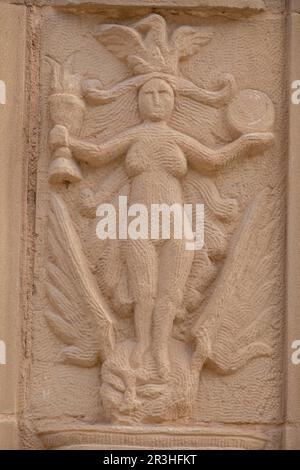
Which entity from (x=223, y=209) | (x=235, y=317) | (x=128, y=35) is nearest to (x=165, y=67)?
(x=128, y=35)

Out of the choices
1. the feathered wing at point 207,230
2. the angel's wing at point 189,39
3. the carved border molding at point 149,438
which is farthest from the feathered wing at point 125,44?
the carved border molding at point 149,438

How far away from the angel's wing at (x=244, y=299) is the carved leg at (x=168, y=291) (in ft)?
0.33

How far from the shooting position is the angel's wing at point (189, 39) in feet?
18.5

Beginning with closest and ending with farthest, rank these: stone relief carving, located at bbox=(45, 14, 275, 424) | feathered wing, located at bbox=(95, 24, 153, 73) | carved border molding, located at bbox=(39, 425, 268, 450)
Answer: carved border molding, located at bbox=(39, 425, 268, 450)
stone relief carving, located at bbox=(45, 14, 275, 424)
feathered wing, located at bbox=(95, 24, 153, 73)

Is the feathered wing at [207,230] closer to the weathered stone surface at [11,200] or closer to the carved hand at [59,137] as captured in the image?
the carved hand at [59,137]

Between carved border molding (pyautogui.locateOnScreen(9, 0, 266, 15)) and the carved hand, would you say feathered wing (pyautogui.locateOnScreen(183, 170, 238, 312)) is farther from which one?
carved border molding (pyautogui.locateOnScreen(9, 0, 266, 15))

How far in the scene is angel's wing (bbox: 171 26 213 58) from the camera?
5.65m

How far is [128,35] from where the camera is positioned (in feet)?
18.5

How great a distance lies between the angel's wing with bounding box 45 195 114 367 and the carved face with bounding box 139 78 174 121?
467 millimetres

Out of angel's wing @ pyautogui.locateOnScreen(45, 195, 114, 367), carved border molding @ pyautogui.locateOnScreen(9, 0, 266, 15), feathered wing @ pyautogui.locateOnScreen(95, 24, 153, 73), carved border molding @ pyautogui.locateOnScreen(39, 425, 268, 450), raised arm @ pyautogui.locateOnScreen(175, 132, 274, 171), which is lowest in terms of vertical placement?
carved border molding @ pyautogui.locateOnScreen(39, 425, 268, 450)

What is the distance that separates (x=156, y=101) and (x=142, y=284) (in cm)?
66

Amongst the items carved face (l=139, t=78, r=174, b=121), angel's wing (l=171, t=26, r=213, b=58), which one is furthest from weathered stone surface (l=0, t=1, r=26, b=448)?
angel's wing (l=171, t=26, r=213, b=58)

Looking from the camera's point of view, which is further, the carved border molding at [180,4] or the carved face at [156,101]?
the carved border molding at [180,4]

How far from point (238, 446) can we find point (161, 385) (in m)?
0.33
